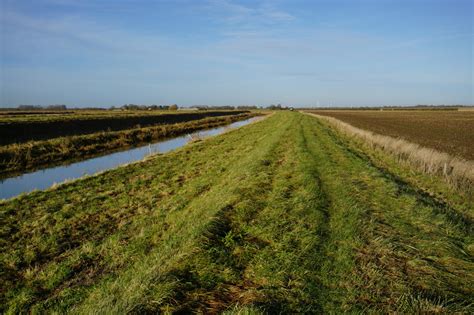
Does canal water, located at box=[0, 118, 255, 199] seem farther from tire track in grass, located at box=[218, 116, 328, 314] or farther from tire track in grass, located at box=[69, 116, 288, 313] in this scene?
tire track in grass, located at box=[218, 116, 328, 314]

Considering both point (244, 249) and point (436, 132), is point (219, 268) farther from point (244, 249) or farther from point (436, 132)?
point (436, 132)

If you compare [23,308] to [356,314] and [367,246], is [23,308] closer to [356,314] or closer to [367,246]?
[356,314]

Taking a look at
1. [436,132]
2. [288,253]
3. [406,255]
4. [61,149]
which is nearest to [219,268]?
[288,253]

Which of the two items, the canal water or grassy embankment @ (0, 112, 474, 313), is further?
the canal water

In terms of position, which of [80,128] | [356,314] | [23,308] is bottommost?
[23,308]

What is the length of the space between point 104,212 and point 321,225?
6.35 metres

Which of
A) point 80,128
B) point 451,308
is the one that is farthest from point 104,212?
point 80,128

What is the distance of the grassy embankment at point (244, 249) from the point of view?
4332 millimetres

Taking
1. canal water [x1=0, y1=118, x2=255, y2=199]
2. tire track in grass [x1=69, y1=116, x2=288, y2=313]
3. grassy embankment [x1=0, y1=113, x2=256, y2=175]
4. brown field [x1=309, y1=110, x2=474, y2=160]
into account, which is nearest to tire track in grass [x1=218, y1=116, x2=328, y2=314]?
tire track in grass [x1=69, y1=116, x2=288, y2=313]

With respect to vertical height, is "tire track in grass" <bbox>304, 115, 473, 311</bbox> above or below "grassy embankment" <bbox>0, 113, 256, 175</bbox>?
below

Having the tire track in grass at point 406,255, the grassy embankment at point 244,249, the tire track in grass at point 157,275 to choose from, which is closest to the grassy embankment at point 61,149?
the grassy embankment at point 244,249

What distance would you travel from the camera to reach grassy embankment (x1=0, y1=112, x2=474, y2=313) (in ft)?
Answer: 14.2

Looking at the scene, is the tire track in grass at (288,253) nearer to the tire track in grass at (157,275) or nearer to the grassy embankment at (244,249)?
the grassy embankment at (244,249)

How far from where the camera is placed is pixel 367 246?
5.88 metres
